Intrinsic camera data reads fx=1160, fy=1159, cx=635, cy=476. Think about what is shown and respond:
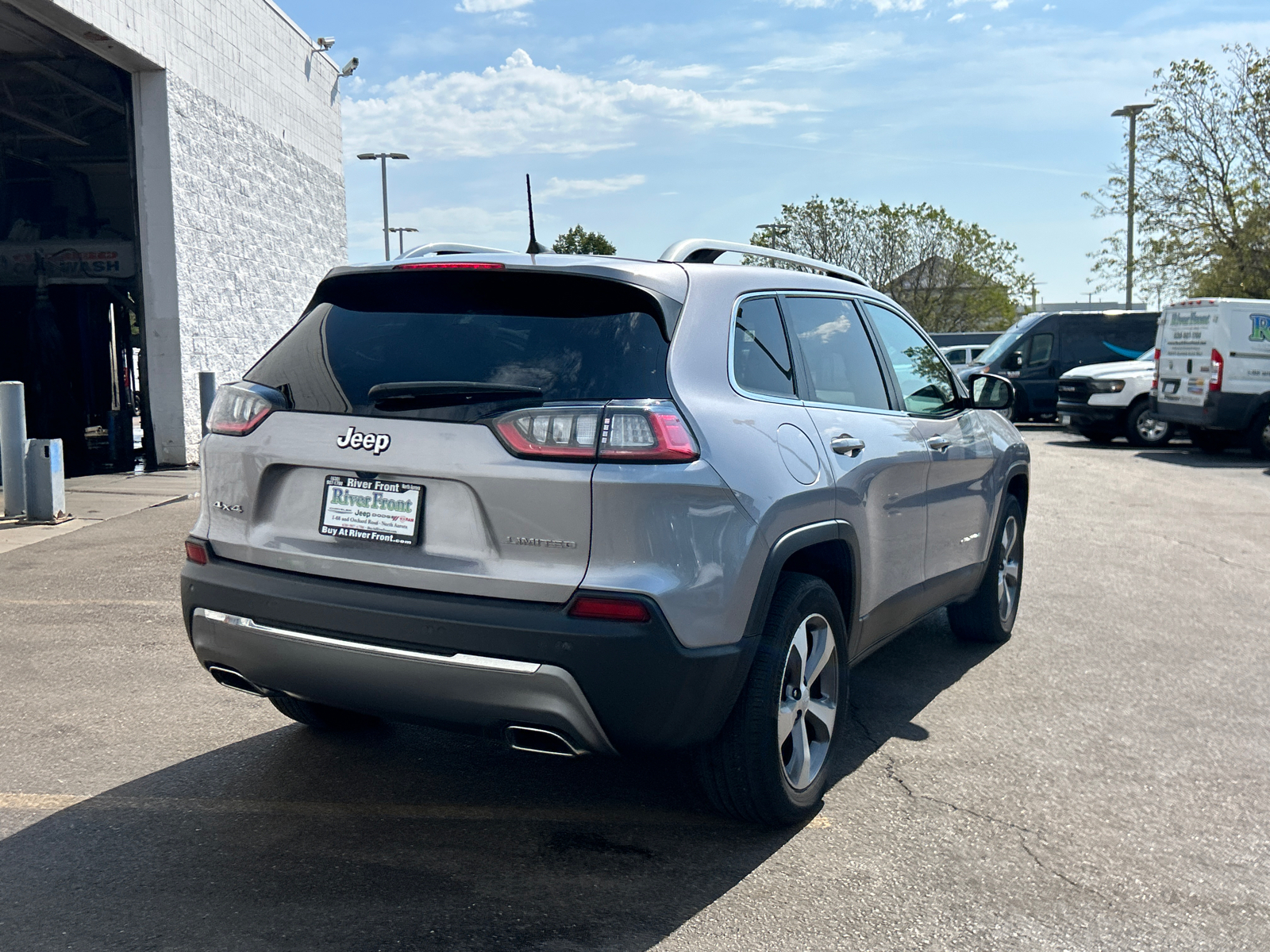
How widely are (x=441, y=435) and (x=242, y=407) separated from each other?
800 mm

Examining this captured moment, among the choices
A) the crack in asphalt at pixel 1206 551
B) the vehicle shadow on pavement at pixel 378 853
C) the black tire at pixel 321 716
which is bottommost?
the crack in asphalt at pixel 1206 551

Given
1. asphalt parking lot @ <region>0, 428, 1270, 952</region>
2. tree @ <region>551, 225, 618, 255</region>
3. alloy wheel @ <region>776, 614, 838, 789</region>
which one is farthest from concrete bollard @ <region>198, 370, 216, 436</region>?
tree @ <region>551, 225, 618, 255</region>

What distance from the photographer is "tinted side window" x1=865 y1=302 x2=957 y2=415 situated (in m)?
4.79

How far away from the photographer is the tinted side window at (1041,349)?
76.5ft

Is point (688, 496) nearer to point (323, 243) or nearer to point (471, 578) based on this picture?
point (471, 578)

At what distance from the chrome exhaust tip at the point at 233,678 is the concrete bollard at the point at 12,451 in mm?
7373

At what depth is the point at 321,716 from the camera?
14.1 feet

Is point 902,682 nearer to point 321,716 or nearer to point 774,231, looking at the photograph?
point 321,716

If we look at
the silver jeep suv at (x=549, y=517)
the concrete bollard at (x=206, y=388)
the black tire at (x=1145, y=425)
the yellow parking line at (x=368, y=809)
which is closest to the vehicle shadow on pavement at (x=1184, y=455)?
the black tire at (x=1145, y=425)

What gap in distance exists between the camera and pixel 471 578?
→ 3.04m

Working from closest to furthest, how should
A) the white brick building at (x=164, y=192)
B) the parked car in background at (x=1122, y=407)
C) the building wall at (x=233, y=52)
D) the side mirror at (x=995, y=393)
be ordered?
the side mirror at (x=995, y=393) < the building wall at (x=233, y=52) < the white brick building at (x=164, y=192) < the parked car in background at (x=1122, y=407)

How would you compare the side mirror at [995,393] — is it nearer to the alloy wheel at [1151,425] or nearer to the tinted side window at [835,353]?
the tinted side window at [835,353]

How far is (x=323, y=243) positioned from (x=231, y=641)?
20.0 m

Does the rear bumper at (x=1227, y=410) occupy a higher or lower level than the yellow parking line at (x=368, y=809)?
higher
